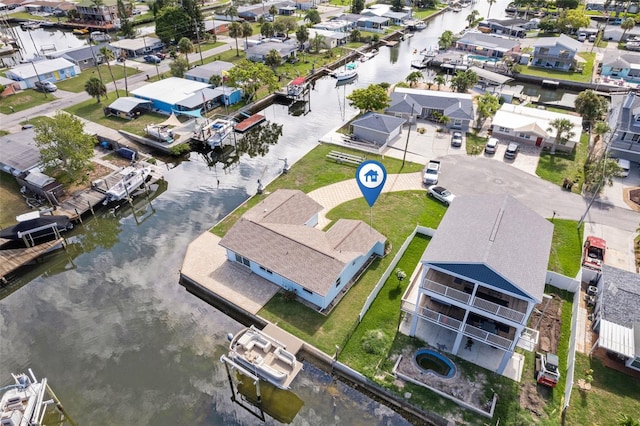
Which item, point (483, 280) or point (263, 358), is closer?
point (483, 280)

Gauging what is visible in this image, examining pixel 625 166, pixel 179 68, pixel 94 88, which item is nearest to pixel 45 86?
pixel 94 88

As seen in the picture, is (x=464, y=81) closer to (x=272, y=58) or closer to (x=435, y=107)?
(x=435, y=107)

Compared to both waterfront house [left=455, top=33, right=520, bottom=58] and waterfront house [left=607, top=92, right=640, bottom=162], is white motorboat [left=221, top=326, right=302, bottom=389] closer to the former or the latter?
waterfront house [left=607, top=92, right=640, bottom=162]

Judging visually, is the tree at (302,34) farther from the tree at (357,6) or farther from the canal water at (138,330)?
the canal water at (138,330)

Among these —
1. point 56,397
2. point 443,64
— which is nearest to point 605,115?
point 443,64

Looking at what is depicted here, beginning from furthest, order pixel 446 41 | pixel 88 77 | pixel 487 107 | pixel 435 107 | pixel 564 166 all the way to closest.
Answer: pixel 446 41
pixel 88 77
pixel 435 107
pixel 487 107
pixel 564 166

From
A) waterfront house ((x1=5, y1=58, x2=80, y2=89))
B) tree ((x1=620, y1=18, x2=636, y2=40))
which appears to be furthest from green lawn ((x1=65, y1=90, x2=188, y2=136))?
tree ((x1=620, y1=18, x2=636, y2=40))

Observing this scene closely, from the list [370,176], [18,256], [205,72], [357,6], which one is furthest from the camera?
[357,6]
